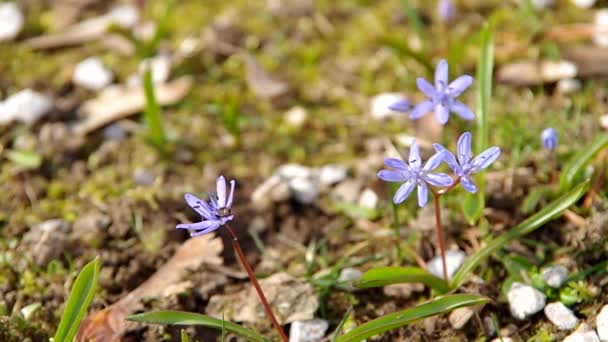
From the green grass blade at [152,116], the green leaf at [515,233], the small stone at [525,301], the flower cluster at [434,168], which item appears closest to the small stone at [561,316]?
the small stone at [525,301]

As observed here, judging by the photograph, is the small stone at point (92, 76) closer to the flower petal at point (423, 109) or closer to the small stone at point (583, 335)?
the flower petal at point (423, 109)

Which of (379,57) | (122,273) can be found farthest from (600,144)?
(122,273)

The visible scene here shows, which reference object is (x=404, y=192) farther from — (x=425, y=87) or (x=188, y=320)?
(x=188, y=320)

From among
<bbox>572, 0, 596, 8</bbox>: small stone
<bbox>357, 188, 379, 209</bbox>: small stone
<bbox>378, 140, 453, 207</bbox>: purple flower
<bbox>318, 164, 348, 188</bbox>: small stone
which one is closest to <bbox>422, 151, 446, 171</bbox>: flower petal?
<bbox>378, 140, 453, 207</bbox>: purple flower

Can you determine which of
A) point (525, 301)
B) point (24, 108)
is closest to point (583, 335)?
point (525, 301)

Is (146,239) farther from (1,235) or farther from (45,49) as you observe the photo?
(45,49)
